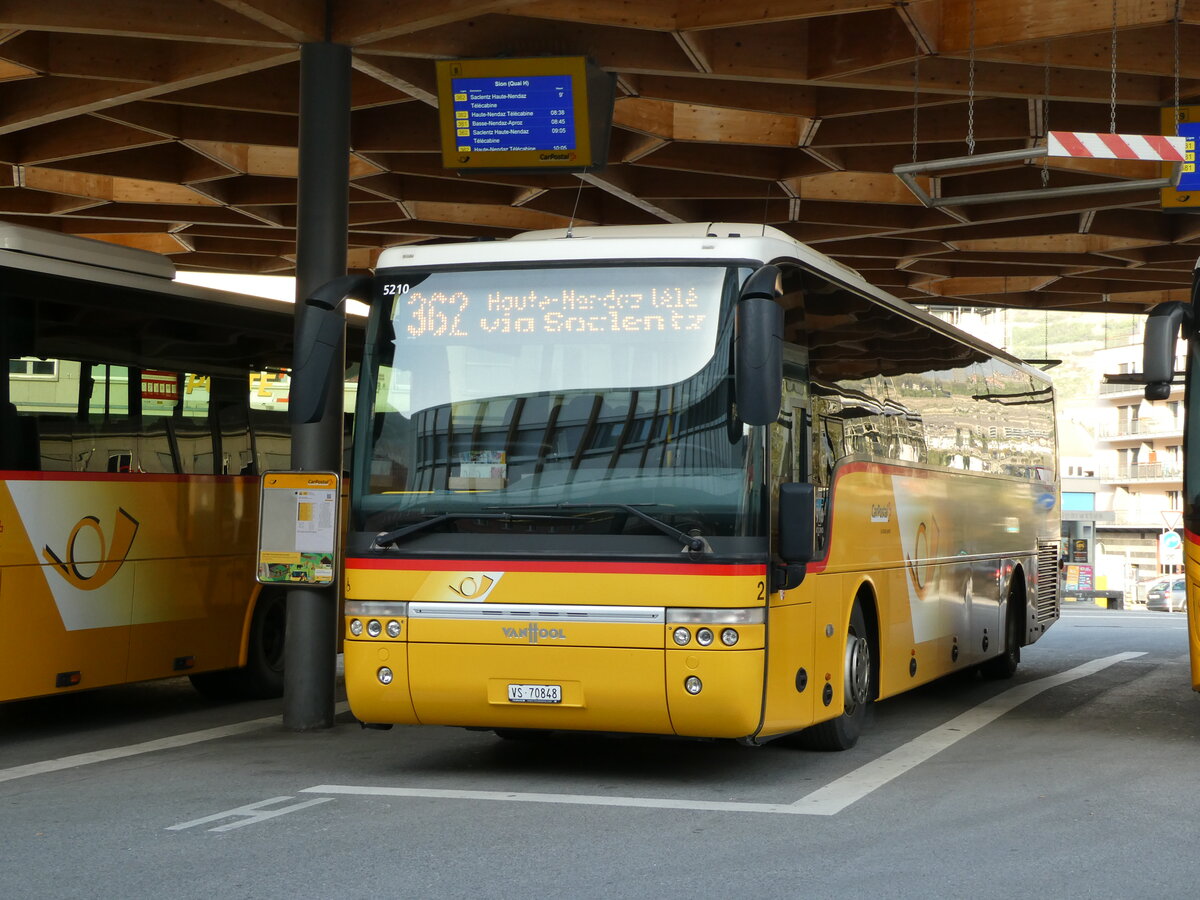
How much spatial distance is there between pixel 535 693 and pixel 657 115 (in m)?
8.88

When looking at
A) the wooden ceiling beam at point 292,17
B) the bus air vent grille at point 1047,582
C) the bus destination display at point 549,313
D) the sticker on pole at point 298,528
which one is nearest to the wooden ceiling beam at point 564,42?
the wooden ceiling beam at point 292,17

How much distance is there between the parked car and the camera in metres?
59.8

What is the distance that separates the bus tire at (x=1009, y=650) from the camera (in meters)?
15.6

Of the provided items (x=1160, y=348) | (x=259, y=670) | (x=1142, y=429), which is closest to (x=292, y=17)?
(x=259, y=670)

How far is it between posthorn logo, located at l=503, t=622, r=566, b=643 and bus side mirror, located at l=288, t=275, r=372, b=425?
1.65m

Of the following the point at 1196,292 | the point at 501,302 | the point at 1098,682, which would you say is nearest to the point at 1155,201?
the point at 1098,682

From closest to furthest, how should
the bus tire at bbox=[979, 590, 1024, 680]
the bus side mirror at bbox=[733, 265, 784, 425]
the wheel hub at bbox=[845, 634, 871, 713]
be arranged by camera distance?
the bus side mirror at bbox=[733, 265, 784, 425]
the wheel hub at bbox=[845, 634, 871, 713]
the bus tire at bbox=[979, 590, 1024, 680]

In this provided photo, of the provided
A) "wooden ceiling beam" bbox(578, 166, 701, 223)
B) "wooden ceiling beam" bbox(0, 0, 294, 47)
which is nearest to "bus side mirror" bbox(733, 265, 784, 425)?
"wooden ceiling beam" bbox(0, 0, 294, 47)

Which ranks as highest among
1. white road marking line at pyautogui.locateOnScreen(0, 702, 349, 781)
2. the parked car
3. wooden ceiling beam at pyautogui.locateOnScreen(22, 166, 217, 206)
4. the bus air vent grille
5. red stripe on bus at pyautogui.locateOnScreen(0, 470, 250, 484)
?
wooden ceiling beam at pyautogui.locateOnScreen(22, 166, 217, 206)

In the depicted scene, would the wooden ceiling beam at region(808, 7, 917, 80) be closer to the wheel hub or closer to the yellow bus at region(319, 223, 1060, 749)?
the yellow bus at region(319, 223, 1060, 749)

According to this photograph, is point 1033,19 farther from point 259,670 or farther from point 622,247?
point 259,670

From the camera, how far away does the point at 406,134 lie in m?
16.3

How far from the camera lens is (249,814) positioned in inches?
316

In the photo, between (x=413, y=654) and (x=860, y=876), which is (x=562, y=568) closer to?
(x=413, y=654)
